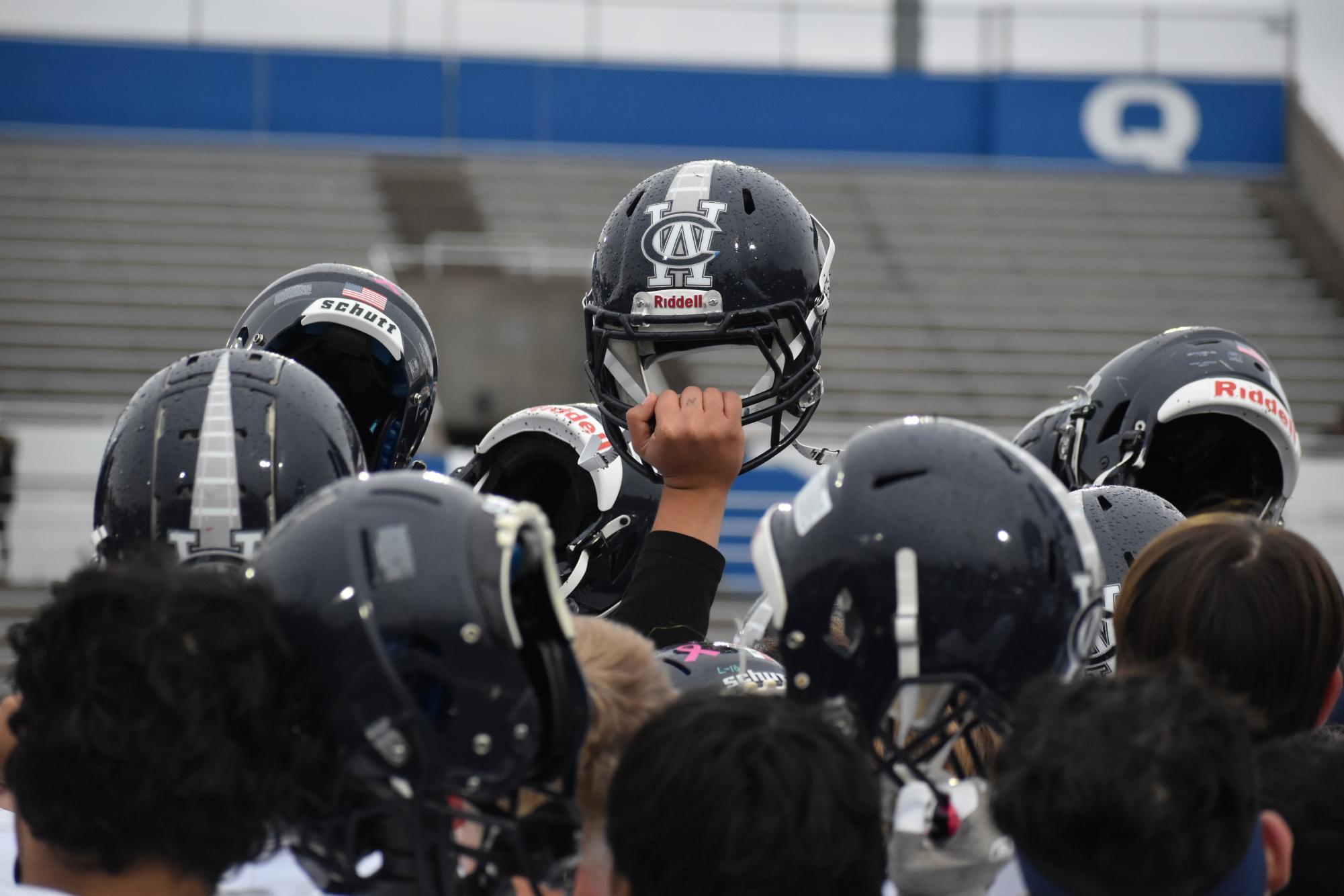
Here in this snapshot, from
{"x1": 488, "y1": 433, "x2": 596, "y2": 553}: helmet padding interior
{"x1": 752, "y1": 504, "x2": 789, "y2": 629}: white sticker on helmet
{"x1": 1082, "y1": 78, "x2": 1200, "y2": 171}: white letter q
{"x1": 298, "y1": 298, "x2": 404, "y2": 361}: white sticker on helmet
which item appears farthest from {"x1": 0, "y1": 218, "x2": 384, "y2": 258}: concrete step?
{"x1": 752, "y1": 504, "x2": 789, "y2": 629}: white sticker on helmet

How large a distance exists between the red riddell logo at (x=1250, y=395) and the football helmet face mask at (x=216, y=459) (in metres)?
1.80

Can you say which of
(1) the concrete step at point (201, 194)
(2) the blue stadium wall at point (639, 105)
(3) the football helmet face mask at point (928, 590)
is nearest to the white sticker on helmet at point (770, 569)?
(3) the football helmet face mask at point (928, 590)

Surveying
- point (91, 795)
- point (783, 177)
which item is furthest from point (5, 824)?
point (783, 177)

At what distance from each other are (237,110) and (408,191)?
2216 mm

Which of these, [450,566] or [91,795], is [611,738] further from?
[91,795]

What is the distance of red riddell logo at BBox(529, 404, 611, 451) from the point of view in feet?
10.3

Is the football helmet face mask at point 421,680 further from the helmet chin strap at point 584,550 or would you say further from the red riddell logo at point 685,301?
the helmet chin strap at point 584,550

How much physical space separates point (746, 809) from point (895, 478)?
0.45 meters

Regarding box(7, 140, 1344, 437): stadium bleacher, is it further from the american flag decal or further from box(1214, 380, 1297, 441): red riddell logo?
→ the american flag decal

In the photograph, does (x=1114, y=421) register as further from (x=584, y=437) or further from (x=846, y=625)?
(x=846, y=625)

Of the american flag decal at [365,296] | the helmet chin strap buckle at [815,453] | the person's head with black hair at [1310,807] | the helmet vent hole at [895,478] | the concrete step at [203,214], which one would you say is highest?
the concrete step at [203,214]

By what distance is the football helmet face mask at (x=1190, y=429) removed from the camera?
10.4ft

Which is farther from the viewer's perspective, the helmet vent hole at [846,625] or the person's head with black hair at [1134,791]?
the helmet vent hole at [846,625]

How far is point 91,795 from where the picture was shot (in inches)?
59.2
